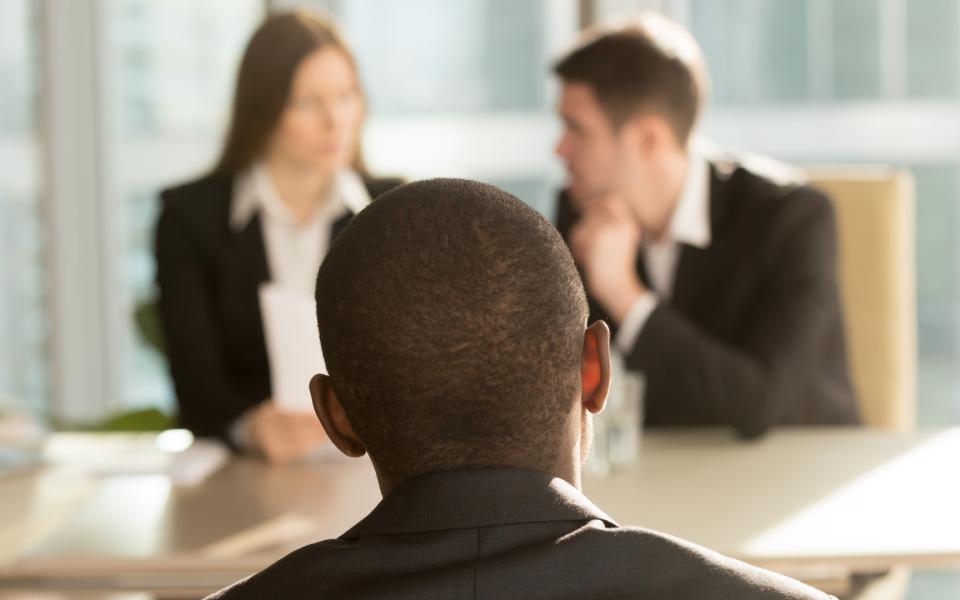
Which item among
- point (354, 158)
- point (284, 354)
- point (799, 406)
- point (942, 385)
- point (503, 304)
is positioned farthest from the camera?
point (942, 385)

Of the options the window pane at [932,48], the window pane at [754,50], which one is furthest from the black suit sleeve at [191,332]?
the window pane at [932,48]

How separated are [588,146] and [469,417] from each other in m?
1.76

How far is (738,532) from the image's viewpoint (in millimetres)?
1625

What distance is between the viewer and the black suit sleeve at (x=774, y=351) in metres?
2.17

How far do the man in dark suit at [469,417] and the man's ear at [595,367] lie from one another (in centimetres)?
2

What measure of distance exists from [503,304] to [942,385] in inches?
130

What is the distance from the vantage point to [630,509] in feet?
5.71

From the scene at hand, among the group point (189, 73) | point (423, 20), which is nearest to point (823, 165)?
point (423, 20)

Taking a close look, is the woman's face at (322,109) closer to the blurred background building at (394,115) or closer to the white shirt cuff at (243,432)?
the white shirt cuff at (243,432)

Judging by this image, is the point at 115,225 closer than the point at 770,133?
No

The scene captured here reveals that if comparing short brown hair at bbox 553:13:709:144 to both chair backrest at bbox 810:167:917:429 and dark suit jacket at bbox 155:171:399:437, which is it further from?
dark suit jacket at bbox 155:171:399:437

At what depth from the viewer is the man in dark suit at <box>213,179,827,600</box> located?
0.81m

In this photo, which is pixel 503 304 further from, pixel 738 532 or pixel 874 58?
pixel 874 58

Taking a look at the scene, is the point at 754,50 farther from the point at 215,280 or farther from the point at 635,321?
the point at 215,280
